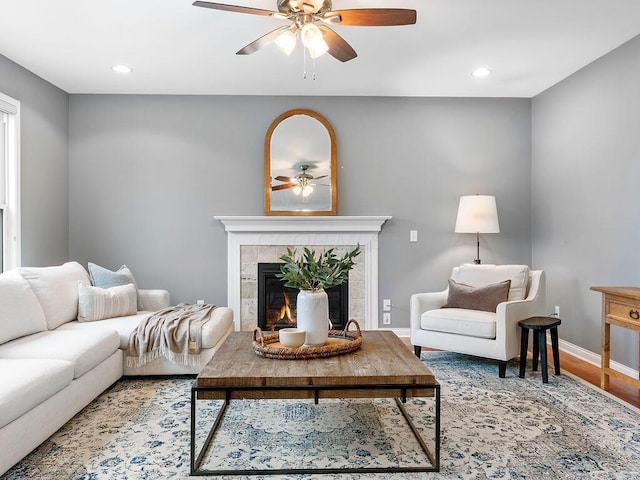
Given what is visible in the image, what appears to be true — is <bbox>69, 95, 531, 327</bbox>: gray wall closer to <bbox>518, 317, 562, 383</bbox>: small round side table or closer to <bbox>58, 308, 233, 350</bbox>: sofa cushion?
<bbox>58, 308, 233, 350</bbox>: sofa cushion

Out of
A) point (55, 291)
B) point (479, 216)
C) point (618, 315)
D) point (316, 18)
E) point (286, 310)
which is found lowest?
point (286, 310)

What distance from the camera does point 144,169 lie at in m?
4.86

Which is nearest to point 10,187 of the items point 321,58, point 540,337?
point 321,58

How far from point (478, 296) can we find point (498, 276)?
316 mm

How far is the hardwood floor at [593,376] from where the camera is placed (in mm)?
3128

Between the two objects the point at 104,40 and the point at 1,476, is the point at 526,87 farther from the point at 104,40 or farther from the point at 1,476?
the point at 1,476

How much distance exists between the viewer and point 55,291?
3449 mm

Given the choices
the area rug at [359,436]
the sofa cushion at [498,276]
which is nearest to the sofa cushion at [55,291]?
the area rug at [359,436]

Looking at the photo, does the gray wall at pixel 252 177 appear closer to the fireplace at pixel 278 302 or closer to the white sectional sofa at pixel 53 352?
the fireplace at pixel 278 302

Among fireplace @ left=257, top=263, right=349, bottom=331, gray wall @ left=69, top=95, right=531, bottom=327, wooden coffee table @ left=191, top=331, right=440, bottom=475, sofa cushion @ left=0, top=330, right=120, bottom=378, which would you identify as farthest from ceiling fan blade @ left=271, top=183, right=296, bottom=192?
wooden coffee table @ left=191, top=331, right=440, bottom=475

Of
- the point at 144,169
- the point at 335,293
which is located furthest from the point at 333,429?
the point at 144,169

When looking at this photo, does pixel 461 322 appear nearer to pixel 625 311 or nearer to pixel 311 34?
pixel 625 311

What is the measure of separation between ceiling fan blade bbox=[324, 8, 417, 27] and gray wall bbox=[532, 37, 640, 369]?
210 centimetres

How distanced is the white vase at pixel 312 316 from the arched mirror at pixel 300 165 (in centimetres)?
233
